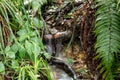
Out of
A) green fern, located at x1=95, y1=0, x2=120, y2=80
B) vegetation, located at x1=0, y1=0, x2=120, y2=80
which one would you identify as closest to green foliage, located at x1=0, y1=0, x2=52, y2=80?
vegetation, located at x1=0, y1=0, x2=120, y2=80

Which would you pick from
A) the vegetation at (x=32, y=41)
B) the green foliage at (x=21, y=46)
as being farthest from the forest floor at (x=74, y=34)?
the green foliage at (x=21, y=46)

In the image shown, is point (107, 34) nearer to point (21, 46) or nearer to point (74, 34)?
point (74, 34)

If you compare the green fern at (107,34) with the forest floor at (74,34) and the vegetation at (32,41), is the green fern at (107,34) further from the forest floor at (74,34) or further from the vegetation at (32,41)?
the forest floor at (74,34)

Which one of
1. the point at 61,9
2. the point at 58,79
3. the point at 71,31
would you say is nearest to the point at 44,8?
the point at 61,9

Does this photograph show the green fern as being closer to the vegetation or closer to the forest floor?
the vegetation

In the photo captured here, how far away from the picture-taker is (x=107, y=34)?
290cm

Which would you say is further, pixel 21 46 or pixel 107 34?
pixel 107 34

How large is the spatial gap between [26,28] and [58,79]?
824 mm

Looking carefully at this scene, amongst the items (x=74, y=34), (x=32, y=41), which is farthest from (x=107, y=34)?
(x=32, y=41)

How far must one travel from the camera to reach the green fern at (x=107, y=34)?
9.16ft

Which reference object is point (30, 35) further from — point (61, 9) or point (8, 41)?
point (61, 9)

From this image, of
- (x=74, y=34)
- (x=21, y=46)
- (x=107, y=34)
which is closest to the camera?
(x=21, y=46)

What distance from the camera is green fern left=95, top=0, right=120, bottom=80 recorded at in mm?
2792

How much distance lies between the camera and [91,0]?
3379 mm
